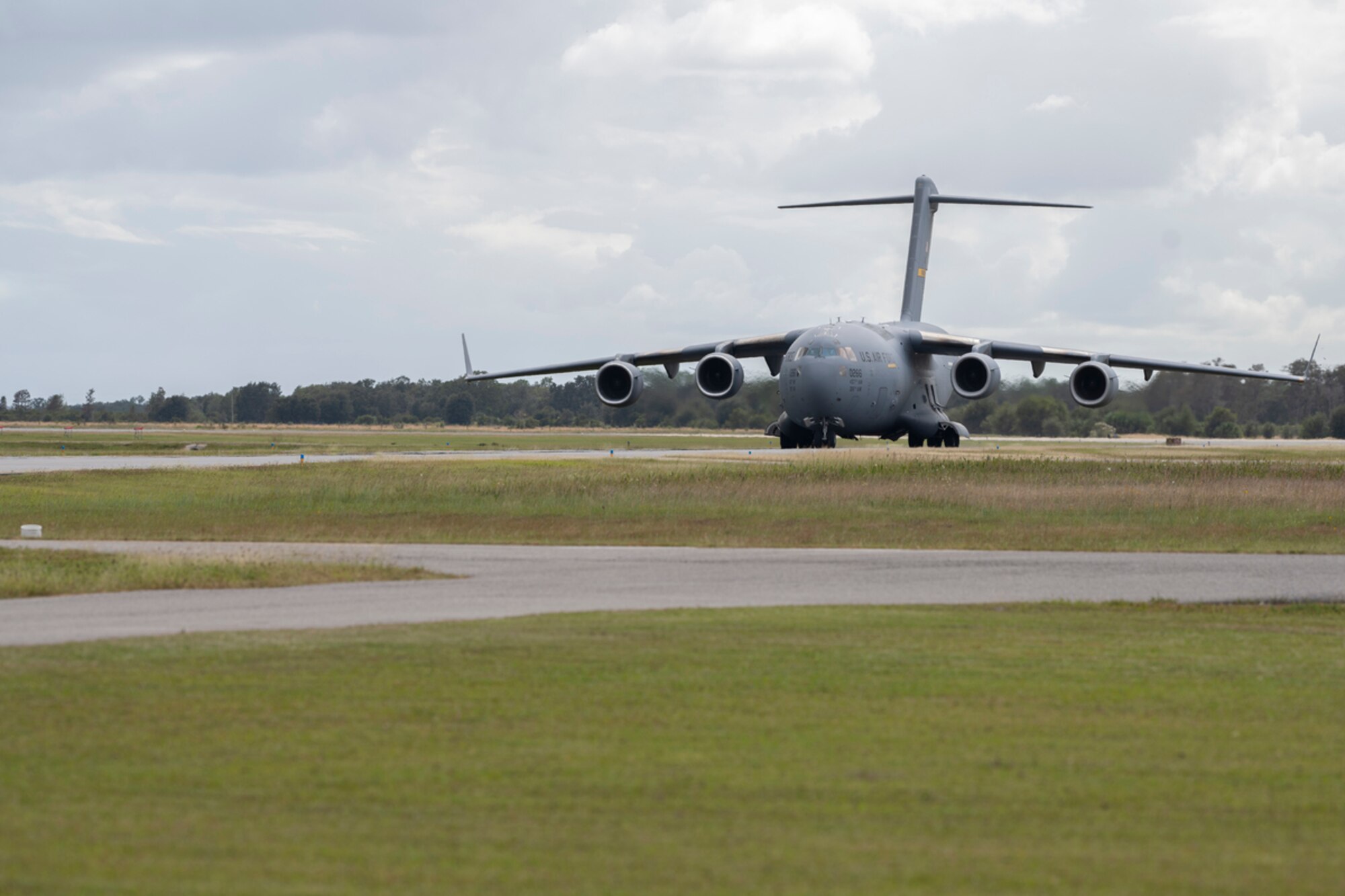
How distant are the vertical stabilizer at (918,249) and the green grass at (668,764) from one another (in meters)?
42.4

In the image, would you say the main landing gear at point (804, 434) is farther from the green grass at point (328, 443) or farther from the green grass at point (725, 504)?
the green grass at point (725, 504)

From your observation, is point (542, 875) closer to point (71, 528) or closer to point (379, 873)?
point (379, 873)

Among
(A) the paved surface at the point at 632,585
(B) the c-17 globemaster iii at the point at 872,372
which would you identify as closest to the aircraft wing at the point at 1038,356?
(B) the c-17 globemaster iii at the point at 872,372

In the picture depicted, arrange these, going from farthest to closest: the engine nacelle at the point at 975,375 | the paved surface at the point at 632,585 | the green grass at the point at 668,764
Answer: the engine nacelle at the point at 975,375 → the paved surface at the point at 632,585 → the green grass at the point at 668,764

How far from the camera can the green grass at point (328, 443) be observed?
52469 millimetres

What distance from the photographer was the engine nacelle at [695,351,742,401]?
46812 mm

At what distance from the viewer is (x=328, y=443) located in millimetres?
64312

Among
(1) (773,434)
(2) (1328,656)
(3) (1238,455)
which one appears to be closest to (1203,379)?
(3) (1238,455)

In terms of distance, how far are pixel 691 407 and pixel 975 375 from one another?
1019 centimetres

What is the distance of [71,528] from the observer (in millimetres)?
24156

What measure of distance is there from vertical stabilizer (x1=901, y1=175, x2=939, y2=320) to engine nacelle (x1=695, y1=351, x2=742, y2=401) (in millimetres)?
9308

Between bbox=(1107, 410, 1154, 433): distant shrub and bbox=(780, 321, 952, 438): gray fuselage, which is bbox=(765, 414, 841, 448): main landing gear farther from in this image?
bbox=(1107, 410, 1154, 433): distant shrub

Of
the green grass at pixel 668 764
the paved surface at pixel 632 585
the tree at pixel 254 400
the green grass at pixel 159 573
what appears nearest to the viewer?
the green grass at pixel 668 764

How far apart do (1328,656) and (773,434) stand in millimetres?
39208
